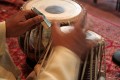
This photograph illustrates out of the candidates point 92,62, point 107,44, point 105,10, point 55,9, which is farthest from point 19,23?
point 105,10

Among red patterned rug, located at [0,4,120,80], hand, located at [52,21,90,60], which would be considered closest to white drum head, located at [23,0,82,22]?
red patterned rug, located at [0,4,120,80]

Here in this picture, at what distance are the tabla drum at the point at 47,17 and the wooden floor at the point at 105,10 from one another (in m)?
1.05

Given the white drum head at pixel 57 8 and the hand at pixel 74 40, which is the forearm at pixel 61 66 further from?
the white drum head at pixel 57 8

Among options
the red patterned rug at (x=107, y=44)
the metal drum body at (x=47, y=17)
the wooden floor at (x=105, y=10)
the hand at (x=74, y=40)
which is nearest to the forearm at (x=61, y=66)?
the hand at (x=74, y=40)

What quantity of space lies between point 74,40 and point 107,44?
1488 mm

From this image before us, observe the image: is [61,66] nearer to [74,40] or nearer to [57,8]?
[74,40]

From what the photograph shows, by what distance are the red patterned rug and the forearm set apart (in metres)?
0.81

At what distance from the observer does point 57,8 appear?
158 cm

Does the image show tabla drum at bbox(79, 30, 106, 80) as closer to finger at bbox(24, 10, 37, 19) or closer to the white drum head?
finger at bbox(24, 10, 37, 19)

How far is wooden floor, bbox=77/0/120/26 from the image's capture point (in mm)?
2629

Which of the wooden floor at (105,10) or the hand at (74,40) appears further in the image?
the wooden floor at (105,10)

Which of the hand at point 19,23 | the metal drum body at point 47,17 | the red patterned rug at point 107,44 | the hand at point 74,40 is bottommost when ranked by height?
the red patterned rug at point 107,44

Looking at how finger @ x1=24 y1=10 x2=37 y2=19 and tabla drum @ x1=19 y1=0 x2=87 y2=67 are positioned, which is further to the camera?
tabla drum @ x1=19 y1=0 x2=87 y2=67

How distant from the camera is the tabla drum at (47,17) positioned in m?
1.44
